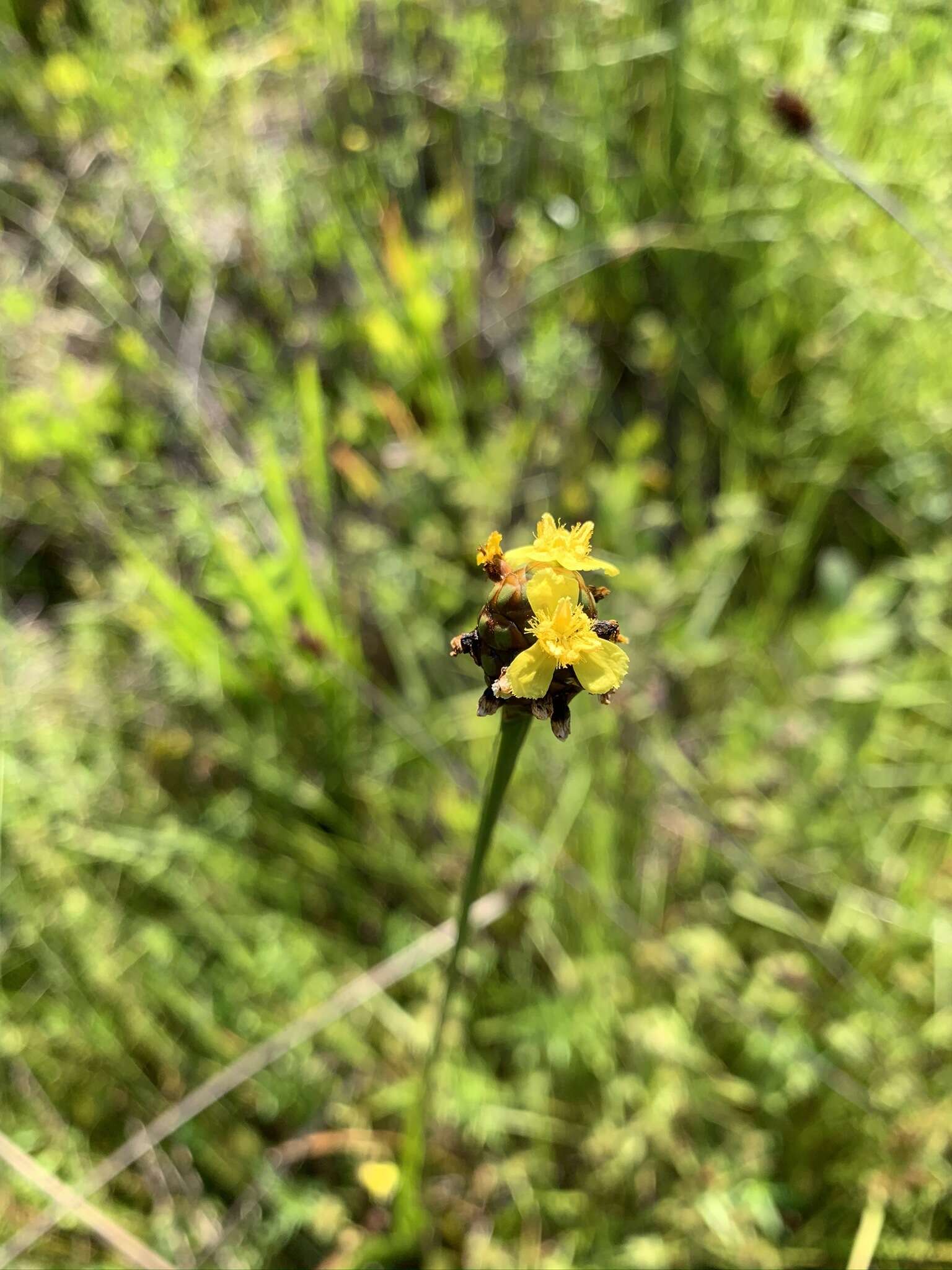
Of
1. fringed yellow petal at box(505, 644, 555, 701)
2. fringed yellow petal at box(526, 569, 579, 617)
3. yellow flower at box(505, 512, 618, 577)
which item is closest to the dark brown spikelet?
yellow flower at box(505, 512, 618, 577)

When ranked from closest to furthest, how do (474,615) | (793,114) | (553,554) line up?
(553,554)
(793,114)
(474,615)

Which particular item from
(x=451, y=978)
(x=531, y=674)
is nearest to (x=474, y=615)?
(x=451, y=978)

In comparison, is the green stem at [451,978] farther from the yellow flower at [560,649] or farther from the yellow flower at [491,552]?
the yellow flower at [491,552]

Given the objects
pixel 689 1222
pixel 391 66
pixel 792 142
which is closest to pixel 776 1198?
Result: pixel 689 1222

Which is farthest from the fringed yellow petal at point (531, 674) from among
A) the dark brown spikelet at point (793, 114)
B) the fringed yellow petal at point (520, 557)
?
the dark brown spikelet at point (793, 114)

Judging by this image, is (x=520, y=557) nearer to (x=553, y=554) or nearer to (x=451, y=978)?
(x=553, y=554)

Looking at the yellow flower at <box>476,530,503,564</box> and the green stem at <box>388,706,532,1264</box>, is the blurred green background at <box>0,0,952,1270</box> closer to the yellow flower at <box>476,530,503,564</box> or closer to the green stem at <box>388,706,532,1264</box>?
the green stem at <box>388,706,532,1264</box>

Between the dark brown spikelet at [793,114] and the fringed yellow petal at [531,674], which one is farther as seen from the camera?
the dark brown spikelet at [793,114]
